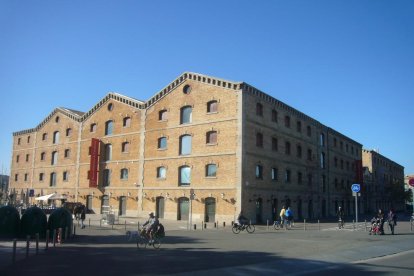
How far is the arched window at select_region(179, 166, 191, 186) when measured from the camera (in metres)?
39.8

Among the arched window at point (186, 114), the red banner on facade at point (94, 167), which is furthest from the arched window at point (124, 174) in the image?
the arched window at point (186, 114)

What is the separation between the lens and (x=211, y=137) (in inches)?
1524

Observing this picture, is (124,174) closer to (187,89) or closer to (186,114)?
(186,114)

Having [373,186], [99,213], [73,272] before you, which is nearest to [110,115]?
[99,213]

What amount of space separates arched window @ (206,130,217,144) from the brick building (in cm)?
9

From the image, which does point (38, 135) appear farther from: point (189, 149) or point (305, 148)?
point (305, 148)

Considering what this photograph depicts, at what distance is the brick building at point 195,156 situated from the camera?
37000 millimetres

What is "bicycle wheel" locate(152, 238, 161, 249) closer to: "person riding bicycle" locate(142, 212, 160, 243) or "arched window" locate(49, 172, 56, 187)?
"person riding bicycle" locate(142, 212, 160, 243)

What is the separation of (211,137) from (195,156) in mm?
2428

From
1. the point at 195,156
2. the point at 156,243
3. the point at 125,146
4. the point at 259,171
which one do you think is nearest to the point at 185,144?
the point at 195,156

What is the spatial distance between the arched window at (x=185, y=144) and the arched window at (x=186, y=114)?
1557 mm

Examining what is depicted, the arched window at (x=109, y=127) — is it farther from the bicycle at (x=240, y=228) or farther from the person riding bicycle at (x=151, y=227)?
the person riding bicycle at (x=151, y=227)

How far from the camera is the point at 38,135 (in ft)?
202

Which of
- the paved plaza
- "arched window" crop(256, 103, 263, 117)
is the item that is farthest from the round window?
the paved plaza
